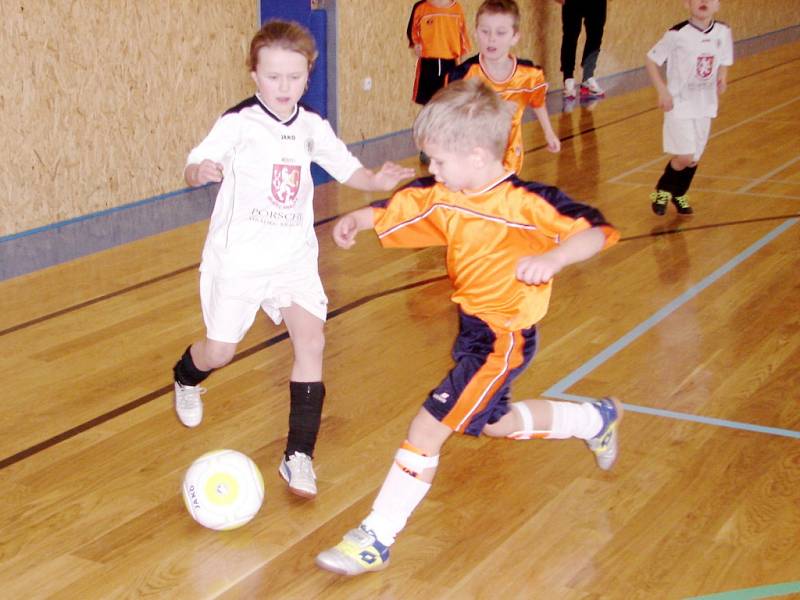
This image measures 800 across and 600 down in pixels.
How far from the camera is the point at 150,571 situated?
130 inches

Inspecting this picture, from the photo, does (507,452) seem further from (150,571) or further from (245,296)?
(150,571)

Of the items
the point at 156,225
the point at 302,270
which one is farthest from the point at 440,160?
the point at 156,225

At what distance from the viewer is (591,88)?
1274 cm

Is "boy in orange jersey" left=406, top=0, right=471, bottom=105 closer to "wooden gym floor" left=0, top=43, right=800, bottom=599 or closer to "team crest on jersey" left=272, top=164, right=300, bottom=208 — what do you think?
"wooden gym floor" left=0, top=43, right=800, bottom=599

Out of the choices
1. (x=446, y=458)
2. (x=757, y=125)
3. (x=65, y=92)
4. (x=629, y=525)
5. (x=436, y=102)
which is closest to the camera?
(x=436, y=102)

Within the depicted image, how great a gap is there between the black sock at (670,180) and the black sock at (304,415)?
4.31 metres

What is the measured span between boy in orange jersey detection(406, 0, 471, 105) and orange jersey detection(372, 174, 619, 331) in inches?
240

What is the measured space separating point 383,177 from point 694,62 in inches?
161

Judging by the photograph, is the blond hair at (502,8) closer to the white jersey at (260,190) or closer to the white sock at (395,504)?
the white jersey at (260,190)

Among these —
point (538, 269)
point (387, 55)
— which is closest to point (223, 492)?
point (538, 269)

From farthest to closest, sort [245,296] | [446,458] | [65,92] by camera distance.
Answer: [65,92] < [446,458] < [245,296]

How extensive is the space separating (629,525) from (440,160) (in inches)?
52.1

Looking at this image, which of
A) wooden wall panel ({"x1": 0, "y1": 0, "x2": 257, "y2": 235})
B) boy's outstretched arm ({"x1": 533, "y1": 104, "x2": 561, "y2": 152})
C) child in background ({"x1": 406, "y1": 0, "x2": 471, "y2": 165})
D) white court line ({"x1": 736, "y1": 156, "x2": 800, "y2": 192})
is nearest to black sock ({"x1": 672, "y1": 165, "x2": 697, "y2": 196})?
white court line ({"x1": 736, "y1": 156, "x2": 800, "y2": 192})

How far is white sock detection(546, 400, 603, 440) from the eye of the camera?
12.0 feet
